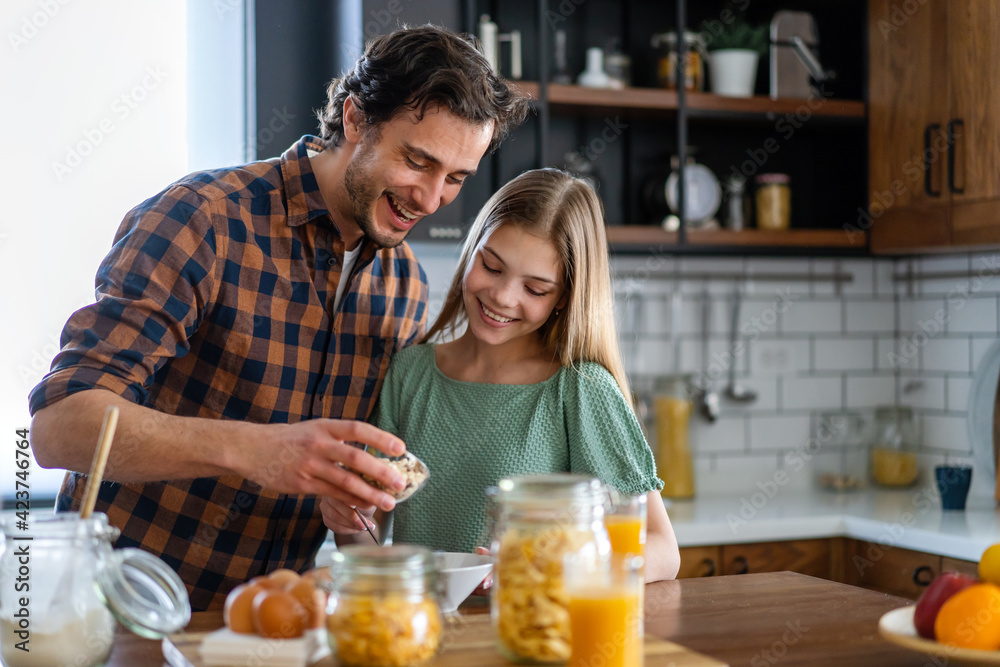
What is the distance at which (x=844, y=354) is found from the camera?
351 centimetres

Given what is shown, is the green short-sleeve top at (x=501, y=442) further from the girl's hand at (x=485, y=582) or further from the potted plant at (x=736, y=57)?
the potted plant at (x=736, y=57)

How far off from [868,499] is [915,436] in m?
0.46

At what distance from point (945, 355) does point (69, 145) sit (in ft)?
9.20

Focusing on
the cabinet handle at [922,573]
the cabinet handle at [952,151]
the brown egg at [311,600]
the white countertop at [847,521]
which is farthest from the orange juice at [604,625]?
the cabinet handle at [952,151]

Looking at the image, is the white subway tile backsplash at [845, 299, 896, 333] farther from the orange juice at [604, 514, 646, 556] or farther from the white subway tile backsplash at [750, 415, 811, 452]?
the orange juice at [604, 514, 646, 556]

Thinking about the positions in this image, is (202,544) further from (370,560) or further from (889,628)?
(889,628)

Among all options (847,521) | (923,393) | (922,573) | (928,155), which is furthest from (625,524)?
(923,393)

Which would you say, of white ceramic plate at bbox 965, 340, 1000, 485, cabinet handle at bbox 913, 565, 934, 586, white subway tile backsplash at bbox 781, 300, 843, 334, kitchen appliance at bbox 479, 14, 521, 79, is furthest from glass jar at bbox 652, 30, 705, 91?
cabinet handle at bbox 913, 565, 934, 586

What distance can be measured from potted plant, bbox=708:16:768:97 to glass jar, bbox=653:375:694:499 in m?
0.95

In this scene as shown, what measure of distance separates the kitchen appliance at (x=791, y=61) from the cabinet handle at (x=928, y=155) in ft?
1.38

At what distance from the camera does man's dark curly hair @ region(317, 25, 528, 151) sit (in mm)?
1704

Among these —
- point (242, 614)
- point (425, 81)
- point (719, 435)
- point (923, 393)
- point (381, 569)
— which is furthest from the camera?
point (923, 393)

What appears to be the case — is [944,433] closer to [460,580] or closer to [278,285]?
[278,285]

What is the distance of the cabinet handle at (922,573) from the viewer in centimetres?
256
